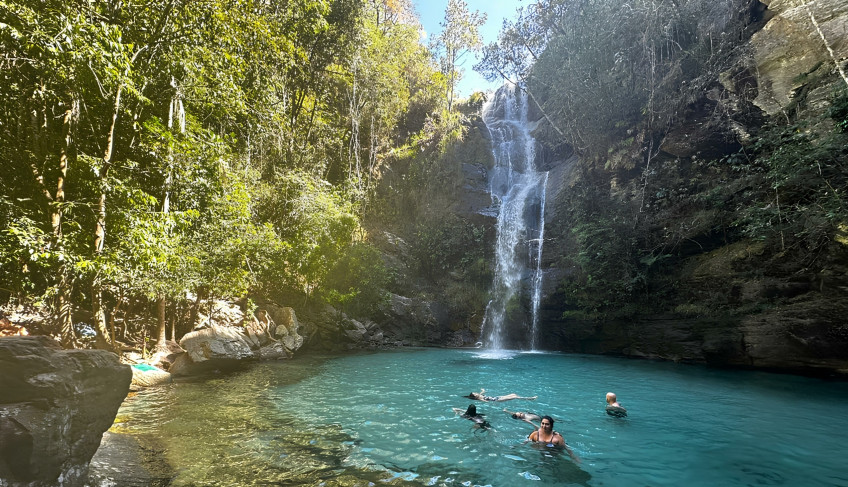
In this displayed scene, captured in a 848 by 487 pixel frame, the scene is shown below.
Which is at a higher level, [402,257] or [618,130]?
[618,130]

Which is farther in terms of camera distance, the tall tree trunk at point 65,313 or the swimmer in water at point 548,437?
the tall tree trunk at point 65,313

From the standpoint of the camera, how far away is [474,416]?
812 cm

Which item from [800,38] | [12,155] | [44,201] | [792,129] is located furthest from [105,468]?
[800,38]

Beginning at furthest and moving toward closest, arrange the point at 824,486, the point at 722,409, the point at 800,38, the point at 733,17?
1. the point at 733,17
2. the point at 800,38
3. the point at 722,409
4. the point at 824,486

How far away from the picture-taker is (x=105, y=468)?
4.86 metres

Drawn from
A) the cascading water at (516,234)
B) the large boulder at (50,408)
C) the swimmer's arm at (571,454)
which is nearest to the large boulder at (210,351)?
the large boulder at (50,408)

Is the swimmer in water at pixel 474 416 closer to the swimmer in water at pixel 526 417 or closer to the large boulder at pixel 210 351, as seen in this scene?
the swimmer in water at pixel 526 417

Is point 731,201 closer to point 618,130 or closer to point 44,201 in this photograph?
point 618,130

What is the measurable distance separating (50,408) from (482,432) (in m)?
6.50

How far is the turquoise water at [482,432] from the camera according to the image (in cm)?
553

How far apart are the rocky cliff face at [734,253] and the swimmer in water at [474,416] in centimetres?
1233

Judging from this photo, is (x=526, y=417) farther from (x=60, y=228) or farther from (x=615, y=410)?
(x=60, y=228)

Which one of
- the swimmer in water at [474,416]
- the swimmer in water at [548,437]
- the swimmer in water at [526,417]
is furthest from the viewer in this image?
the swimmer in water at [526,417]

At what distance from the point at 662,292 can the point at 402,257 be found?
51.4 feet
